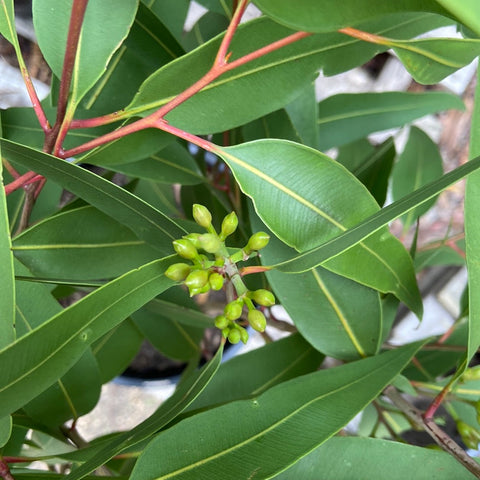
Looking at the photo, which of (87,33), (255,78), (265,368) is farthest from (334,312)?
(87,33)

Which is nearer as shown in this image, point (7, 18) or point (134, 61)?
point (7, 18)

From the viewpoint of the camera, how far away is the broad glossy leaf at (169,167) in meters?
0.64

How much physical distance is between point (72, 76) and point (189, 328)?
20.2 inches

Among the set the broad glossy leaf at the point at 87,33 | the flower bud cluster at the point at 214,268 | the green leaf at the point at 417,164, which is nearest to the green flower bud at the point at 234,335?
the flower bud cluster at the point at 214,268

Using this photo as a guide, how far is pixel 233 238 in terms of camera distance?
0.76 metres

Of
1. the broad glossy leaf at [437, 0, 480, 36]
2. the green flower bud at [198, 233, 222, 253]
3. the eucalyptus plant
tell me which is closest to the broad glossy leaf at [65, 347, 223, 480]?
the eucalyptus plant

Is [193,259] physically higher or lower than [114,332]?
higher

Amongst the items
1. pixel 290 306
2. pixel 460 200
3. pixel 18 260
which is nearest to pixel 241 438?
pixel 290 306

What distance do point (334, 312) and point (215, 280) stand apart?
0.66ft

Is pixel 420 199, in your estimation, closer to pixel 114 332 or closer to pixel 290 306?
pixel 290 306

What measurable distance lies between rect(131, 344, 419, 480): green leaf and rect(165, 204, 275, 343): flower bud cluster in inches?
2.5

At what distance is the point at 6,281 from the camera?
0.38m

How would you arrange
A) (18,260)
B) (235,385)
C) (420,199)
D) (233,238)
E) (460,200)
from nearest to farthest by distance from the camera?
1. (420,199)
2. (18,260)
3. (235,385)
4. (233,238)
5. (460,200)

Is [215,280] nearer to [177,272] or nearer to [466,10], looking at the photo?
[177,272]
